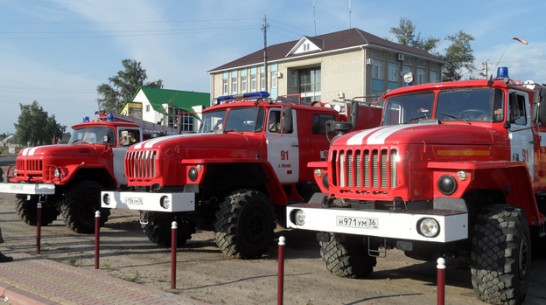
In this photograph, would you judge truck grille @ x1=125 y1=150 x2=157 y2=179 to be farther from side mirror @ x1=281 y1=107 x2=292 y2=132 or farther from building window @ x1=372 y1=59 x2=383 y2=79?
building window @ x1=372 y1=59 x2=383 y2=79

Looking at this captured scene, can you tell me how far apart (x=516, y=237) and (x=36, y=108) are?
73322 mm

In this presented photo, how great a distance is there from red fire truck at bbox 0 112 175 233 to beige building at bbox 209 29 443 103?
26.8m

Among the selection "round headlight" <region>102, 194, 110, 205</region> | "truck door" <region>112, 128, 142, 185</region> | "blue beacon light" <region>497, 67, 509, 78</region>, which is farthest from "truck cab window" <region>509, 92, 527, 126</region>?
"truck door" <region>112, 128, 142, 185</region>

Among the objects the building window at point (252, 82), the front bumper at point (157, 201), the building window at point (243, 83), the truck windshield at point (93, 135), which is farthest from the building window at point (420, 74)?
the front bumper at point (157, 201)

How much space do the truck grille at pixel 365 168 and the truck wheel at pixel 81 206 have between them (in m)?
6.71

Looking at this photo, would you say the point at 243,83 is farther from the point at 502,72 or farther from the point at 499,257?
the point at 499,257

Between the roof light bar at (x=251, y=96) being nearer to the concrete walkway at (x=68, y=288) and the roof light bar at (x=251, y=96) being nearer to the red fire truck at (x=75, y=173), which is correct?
the red fire truck at (x=75, y=173)

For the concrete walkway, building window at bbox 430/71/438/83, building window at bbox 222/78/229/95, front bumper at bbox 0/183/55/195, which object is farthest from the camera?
building window at bbox 222/78/229/95

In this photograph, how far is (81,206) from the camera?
10.9 meters

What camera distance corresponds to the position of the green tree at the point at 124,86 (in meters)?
69.4

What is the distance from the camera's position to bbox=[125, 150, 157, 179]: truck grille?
8188 millimetres

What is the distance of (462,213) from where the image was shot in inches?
199

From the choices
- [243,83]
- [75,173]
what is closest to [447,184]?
[75,173]

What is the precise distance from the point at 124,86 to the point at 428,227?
68.5m
